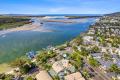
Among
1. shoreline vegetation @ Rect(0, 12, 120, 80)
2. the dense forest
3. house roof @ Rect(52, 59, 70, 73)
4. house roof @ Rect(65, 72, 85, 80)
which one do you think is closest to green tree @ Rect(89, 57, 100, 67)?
shoreline vegetation @ Rect(0, 12, 120, 80)

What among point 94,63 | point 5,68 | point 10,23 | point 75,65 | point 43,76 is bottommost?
point 10,23

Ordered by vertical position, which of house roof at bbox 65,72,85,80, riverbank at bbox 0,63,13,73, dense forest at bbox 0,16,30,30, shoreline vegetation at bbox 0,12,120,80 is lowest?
dense forest at bbox 0,16,30,30

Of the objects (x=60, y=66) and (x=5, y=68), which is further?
(x=5, y=68)

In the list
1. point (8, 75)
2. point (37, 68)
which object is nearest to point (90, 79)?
point (37, 68)

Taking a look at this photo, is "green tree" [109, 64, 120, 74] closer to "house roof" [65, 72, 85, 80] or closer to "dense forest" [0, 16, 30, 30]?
"house roof" [65, 72, 85, 80]

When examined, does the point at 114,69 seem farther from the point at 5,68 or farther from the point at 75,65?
the point at 5,68

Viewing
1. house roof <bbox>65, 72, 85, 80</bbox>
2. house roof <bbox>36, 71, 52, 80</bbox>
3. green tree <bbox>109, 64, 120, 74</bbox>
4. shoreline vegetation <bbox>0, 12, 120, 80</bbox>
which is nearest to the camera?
house roof <bbox>65, 72, 85, 80</bbox>

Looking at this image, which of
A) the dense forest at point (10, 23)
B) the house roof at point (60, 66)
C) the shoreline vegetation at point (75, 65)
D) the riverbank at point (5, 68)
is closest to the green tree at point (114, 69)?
the shoreline vegetation at point (75, 65)

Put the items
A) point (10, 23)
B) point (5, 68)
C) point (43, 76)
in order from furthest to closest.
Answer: point (10, 23)
point (5, 68)
point (43, 76)

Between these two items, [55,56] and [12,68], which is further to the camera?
[55,56]

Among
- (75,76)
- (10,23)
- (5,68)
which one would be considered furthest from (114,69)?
(10,23)

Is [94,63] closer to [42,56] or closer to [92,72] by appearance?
[92,72]
